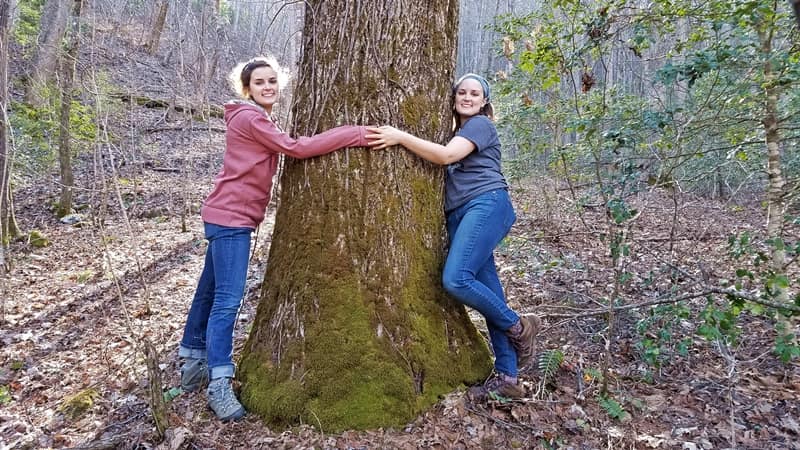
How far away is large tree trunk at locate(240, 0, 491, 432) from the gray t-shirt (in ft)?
0.61

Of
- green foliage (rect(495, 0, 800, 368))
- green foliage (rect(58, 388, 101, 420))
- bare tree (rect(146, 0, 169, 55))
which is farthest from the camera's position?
bare tree (rect(146, 0, 169, 55))

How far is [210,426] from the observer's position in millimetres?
2734

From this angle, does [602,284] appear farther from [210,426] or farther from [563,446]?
[210,426]

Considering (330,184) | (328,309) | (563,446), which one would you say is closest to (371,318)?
(328,309)

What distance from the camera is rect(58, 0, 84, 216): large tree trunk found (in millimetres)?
7251

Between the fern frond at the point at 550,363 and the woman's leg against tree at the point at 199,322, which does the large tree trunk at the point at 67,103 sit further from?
the fern frond at the point at 550,363

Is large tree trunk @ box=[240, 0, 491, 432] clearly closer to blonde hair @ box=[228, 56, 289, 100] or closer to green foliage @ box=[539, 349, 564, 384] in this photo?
blonde hair @ box=[228, 56, 289, 100]

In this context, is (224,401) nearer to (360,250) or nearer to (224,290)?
(224,290)

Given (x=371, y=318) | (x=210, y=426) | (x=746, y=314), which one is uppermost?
(x=371, y=318)

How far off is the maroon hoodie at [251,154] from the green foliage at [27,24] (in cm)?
829

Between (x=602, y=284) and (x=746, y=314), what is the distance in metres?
1.29

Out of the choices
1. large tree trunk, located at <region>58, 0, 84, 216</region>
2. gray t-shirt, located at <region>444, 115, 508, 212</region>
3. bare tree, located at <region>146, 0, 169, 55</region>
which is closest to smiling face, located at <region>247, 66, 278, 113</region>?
gray t-shirt, located at <region>444, 115, 508, 212</region>

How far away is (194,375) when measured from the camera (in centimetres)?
316

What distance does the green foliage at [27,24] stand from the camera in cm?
943
